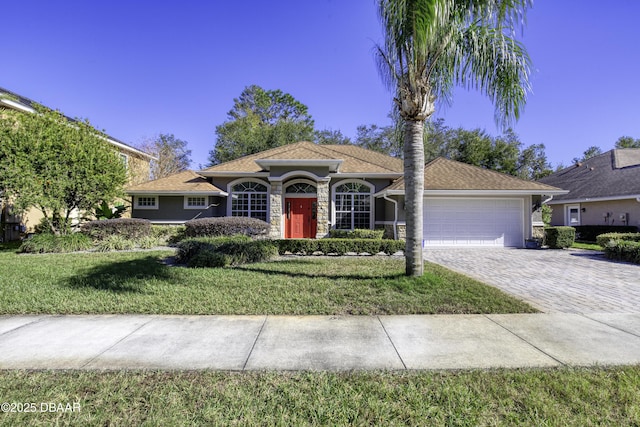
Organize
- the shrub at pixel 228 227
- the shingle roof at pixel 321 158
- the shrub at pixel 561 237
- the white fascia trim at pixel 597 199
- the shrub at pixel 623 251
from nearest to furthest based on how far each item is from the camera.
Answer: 1. the shrub at pixel 623 251
2. the shrub at pixel 228 227
3. the shrub at pixel 561 237
4. the shingle roof at pixel 321 158
5. the white fascia trim at pixel 597 199

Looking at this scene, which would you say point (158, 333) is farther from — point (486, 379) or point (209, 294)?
point (486, 379)

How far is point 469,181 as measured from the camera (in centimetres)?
1555

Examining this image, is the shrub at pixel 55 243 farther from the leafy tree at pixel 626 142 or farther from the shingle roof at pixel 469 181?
the leafy tree at pixel 626 142

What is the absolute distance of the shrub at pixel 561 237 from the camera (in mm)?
14477

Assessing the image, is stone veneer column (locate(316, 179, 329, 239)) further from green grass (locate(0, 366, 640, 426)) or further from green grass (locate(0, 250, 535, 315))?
green grass (locate(0, 366, 640, 426))

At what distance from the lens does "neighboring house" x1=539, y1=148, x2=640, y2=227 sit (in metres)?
18.5

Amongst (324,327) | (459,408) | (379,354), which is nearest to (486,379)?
(459,408)

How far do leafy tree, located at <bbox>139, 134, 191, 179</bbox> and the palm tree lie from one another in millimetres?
31243

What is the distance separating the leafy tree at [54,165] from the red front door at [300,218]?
7.98m

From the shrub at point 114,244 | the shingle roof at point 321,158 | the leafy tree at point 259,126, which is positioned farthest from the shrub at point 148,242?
the leafy tree at point 259,126

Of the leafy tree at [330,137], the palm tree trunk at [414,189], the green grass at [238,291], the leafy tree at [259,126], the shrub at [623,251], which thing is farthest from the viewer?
the leafy tree at [330,137]

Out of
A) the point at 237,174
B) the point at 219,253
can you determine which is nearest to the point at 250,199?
the point at 237,174

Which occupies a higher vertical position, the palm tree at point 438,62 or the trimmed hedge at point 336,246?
the palm tree at point 438,62

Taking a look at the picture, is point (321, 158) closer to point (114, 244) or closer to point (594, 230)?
point (114, 244)
